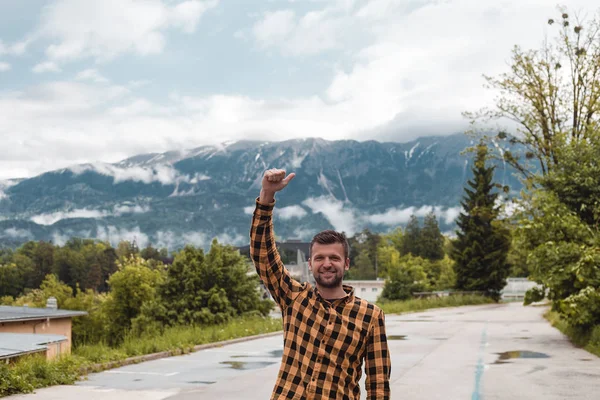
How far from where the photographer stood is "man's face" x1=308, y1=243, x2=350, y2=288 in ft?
11.8

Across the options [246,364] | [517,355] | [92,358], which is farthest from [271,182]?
[517,355]

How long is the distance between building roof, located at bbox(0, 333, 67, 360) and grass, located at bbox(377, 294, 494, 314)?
2789cm

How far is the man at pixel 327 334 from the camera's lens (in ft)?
11.6

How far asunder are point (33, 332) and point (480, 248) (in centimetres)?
4702

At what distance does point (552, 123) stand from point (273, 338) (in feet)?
56.9

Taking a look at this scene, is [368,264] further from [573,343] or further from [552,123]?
[573,343]

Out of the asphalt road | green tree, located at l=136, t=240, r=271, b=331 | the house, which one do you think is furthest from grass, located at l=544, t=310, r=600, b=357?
green tree, located at l=136, t=240, r=271, b=331

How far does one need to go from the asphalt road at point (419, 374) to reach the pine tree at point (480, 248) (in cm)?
4477

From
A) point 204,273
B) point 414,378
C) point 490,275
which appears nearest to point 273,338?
point 204,273

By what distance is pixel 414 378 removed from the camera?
44.8ft

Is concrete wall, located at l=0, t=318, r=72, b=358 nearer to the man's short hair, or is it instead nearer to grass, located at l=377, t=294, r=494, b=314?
grass, located at l=377, t=294, r=494, b=314

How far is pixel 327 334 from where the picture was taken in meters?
3.54

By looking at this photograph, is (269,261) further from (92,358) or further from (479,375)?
(92,358)

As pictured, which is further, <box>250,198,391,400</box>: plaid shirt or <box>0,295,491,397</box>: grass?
<box>0,295,491,397</box>: grass
